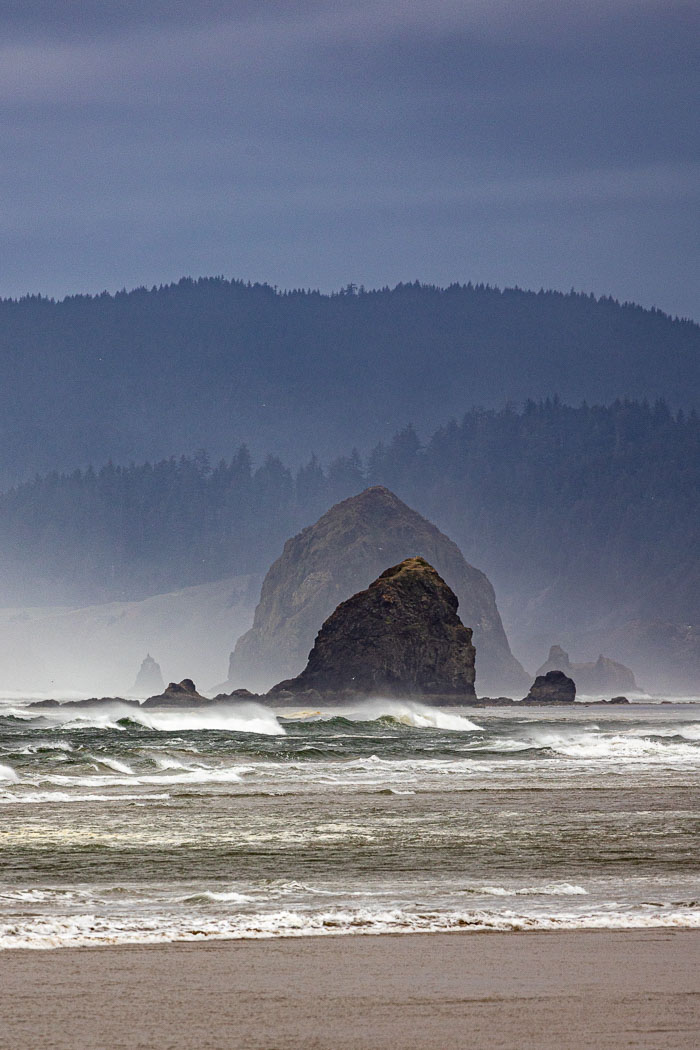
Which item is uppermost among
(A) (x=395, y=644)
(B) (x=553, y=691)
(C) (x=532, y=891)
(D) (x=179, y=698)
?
(A) (x=395, y=644)

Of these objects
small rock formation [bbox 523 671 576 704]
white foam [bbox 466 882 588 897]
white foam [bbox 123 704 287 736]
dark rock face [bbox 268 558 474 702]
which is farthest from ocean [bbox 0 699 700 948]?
small rock formation [bbox 523 671 576 704]

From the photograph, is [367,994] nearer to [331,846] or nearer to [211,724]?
[331,846]

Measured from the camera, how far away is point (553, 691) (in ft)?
590

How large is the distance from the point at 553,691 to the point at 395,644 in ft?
137

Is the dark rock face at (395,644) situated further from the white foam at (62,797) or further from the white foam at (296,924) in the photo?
the white foam at (296,924)

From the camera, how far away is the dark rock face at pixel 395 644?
476ft

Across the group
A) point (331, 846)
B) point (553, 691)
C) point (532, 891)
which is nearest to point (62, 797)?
point (331, 846)

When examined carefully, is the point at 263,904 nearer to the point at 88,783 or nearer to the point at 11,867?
the point at 11,867

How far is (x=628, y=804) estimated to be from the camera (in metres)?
27.2

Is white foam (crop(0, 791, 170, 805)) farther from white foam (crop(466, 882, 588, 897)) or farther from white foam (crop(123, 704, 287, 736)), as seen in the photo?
white foam (crop(123, 704, 287, 736))

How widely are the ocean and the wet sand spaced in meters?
0.91

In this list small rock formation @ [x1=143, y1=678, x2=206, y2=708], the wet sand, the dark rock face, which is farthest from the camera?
small rock formation @ [x1=143, y1=678, x2=206, y2=708]

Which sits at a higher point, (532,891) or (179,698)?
(179,698)

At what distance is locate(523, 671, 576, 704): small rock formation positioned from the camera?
586ft
